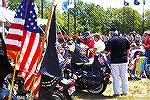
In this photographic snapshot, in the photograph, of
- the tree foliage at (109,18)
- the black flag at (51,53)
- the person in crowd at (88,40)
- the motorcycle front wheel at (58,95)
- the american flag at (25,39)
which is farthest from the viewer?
the tree foliage at (109,18)

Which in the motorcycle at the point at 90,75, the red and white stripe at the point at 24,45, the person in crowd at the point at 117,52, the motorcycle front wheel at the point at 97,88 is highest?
the red and white stripe at the point at 24,45

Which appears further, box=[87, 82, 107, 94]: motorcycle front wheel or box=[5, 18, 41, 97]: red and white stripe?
box=[87, 82, 107, 94]: motorcycle front wheel

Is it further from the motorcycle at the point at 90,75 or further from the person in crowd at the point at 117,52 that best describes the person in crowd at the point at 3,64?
the person in crowd at the point at 117,52

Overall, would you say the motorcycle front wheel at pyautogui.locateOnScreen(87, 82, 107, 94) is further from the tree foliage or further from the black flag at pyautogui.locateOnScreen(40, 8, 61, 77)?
the tree foliage

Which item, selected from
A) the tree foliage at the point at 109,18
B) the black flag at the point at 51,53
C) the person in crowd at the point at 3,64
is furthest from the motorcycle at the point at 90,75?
the tree foliage at the point at 109,18

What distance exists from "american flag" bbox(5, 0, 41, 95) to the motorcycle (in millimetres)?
3768

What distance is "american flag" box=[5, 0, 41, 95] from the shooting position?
20.0ft

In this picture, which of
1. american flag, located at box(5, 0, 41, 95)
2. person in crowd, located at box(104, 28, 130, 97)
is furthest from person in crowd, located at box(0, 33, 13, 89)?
person in crowd, located at box(104, 28, 130, 97)

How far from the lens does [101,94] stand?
405 inches

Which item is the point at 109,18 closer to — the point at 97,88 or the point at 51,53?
the point at 97,88

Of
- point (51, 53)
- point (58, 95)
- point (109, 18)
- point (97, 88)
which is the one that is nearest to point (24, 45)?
point (51, 53)

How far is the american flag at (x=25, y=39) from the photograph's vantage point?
6086 millimetres

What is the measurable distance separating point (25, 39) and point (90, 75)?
13.6ft

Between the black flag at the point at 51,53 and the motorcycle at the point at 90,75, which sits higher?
the black flag at the point at 51,53
